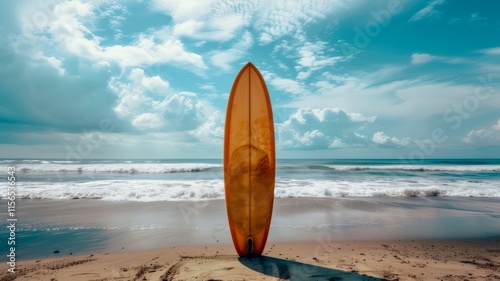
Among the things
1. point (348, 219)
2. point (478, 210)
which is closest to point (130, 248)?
point (348, 219)

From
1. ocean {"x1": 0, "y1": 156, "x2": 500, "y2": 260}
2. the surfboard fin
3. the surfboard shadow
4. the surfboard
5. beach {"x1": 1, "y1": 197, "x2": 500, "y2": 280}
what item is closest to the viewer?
the surfboard shadow

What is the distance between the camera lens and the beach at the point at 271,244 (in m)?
3.29

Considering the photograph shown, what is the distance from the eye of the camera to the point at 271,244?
432 centimetres

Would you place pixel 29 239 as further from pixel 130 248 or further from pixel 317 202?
pixel 317 202

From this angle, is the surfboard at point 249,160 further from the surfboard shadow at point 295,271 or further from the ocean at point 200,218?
the ocean at point 200,218

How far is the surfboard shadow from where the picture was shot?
3.08 meters

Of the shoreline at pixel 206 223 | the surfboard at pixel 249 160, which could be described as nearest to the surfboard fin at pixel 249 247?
the surfboard at pixel 249 160

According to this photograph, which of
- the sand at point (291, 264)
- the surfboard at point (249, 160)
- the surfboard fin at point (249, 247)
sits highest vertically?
the surfboard at point (249, 160)

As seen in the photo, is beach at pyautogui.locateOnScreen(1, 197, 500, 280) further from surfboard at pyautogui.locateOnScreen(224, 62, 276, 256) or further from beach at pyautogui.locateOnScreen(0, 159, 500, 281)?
surfboard at pyautogui.locateOnScreen(224, 62, 276, 256)

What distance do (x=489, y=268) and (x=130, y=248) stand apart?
5045mm

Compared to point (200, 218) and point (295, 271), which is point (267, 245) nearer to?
point (295, 271)

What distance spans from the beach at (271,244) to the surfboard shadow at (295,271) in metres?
0.01

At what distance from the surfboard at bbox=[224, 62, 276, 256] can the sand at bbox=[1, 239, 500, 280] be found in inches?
18.7

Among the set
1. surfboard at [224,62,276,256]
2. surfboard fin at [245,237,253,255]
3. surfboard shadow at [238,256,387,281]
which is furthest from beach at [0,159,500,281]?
surfboard at [224,62,276,256]
